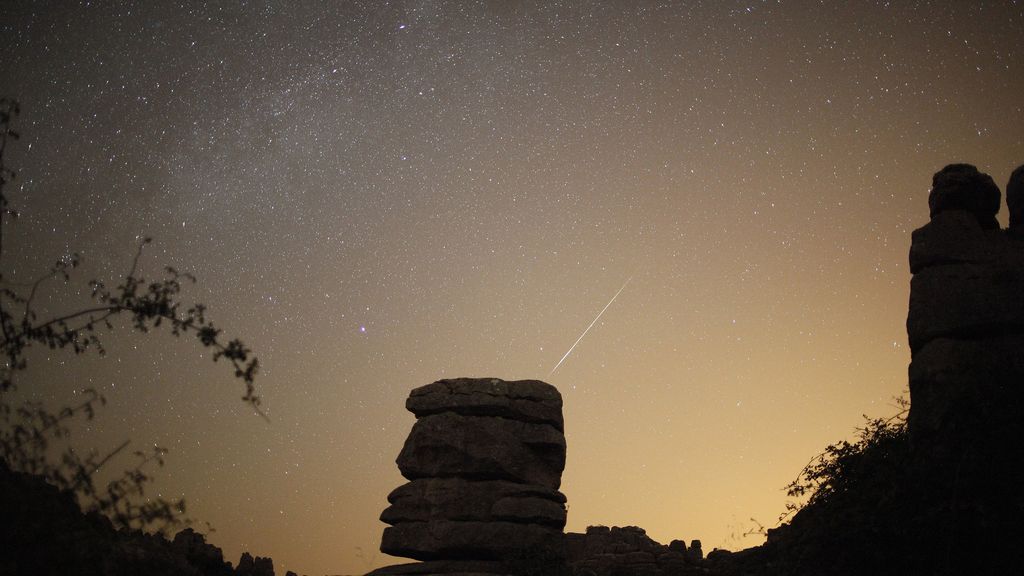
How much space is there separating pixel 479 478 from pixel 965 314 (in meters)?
17.2

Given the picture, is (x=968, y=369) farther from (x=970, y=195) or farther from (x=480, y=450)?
(x=480, y=450)

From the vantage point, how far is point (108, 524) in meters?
8.97

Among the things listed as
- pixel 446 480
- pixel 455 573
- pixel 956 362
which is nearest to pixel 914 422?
pixel 956 362

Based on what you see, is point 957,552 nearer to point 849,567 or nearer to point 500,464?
point 849,567

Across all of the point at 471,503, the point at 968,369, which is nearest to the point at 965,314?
the point at 968,369

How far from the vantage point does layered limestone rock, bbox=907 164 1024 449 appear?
15.8 m

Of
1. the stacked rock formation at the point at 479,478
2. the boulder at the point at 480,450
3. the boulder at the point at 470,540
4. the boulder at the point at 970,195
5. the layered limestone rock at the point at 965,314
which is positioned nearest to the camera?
the layered limestone rock at the point at 965,314

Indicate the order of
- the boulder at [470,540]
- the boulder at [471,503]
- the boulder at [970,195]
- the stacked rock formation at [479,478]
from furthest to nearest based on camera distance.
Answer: the boulder at [471,503] → the stacked rock formation at [479,478] → the boulder at [470,540] → the boulder at [970,195]

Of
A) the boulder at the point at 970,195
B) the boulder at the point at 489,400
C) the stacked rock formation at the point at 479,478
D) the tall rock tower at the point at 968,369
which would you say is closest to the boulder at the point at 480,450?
the stacked rock formation at the point at 479,478

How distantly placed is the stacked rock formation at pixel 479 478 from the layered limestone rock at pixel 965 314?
14.4m

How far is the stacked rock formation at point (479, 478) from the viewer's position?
26844mm

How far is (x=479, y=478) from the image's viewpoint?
28.5m

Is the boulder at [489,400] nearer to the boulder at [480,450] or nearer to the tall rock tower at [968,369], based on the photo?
the boulder at [480,450]

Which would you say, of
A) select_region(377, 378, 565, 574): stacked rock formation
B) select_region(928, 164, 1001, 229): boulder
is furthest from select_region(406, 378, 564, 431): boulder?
select_region(928, 164, 1001, 229): boulder
